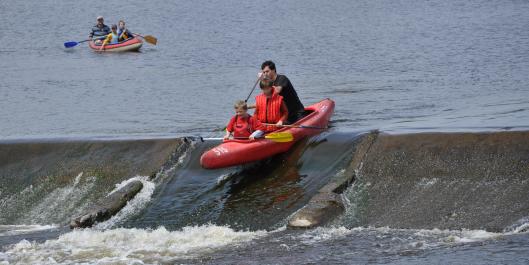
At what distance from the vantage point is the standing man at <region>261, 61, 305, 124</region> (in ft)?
54.2

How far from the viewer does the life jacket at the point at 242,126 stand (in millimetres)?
16297

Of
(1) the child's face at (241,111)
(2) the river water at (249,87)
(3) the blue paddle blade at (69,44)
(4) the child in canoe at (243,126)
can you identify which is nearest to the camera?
(2) the river water at (249,87)

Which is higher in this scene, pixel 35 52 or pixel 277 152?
pixel 277 152

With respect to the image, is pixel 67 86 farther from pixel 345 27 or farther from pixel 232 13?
pixel 232 13

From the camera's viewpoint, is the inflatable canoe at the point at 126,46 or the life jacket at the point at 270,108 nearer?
the life jacket at the point at 270,108

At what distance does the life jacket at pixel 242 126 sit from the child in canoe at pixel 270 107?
39 centimetres

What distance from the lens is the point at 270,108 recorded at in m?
16.8

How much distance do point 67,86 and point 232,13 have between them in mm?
26367

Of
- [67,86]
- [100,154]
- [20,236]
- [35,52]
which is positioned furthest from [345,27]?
[20,236]

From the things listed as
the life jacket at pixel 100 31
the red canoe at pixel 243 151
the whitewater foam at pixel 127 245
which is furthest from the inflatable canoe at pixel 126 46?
the whitewater foam at pixel 127 245

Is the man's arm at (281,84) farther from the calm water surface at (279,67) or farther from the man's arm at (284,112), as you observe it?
the calm water surface at (279,67)

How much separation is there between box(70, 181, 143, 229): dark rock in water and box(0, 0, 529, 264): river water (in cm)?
23

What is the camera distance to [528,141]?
573 inches

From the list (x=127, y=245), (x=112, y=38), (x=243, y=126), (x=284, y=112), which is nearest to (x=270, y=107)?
(x=284, y=112)
